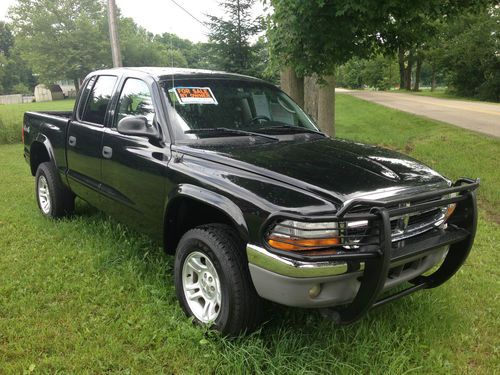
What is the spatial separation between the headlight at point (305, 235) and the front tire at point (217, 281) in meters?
0.42

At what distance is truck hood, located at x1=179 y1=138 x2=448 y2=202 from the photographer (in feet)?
8.66

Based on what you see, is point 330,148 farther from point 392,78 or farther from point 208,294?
point 392,78

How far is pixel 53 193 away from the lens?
520 cm

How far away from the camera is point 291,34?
233 inches

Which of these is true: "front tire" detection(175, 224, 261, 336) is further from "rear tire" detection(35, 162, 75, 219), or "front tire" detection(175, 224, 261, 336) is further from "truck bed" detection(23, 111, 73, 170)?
"rear tire" detection(35, 162, 75, 219)

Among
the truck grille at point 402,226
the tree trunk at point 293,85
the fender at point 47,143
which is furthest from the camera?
the tree trunk at point 293,85

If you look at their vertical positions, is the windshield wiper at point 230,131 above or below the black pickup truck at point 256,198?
above

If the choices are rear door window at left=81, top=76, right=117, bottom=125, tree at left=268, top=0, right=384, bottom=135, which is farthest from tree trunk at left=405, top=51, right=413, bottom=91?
rear door window at left=81, top=76, right=117, bottom=125

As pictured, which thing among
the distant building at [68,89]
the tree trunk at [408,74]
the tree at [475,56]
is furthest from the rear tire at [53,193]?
the distant building at [68,89]

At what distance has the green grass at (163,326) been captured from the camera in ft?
9.13

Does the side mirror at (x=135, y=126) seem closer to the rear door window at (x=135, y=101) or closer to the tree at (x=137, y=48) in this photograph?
the rear door window at (x=135, y=101)

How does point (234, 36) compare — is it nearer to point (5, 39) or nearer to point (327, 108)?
point (327, 108)

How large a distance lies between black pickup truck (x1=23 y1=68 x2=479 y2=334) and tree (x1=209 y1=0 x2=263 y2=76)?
11640mm

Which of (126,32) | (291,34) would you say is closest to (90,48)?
(126,32)
